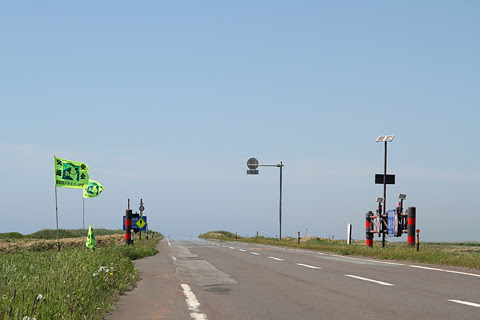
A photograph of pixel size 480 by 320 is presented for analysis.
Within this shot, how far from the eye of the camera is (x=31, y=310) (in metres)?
6.20

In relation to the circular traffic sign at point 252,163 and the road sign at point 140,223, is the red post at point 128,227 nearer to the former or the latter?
the road sign at point 140,223

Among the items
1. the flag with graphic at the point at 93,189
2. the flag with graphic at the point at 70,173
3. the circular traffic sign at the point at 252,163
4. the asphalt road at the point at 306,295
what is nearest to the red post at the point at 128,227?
the flag with graphic at the point at 93,189

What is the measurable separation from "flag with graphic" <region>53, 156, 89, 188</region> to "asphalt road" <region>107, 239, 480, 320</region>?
5304 mm

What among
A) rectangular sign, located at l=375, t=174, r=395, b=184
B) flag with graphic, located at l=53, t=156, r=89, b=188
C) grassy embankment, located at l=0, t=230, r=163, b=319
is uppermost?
flag with graphic, located at l=53, t=156, r=89, b=188

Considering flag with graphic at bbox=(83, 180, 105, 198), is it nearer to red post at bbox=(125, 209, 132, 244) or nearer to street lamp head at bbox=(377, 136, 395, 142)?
red post at bbox=(125, 209, 132, 244)

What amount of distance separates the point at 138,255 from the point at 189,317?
16.0 meters

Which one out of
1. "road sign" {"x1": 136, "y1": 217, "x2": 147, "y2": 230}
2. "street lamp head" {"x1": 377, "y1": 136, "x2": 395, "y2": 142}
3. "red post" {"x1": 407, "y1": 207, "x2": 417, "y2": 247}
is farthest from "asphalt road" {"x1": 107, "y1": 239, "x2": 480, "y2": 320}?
"road sign" {"x1": 136, "y1": 217, "x2": 147, "y2": 230}

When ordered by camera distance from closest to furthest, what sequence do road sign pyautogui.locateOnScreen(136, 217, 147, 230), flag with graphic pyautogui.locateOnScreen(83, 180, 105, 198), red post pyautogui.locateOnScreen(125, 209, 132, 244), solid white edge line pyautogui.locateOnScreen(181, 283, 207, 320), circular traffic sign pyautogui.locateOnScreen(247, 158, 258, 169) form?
solid white edge line pyautogui.locateOnScreen(181, 283, 207, 320)
red post pyautogui.locateOnScreen(125, 209, 132, 244)
flag with graphic pyautogui.locateOnScreen(83, 180, 105, 198)
road sign pyautogui.locateOnScreen(136, 217, 147, 230)
circular traffic sign pyautogui.locateOnScreen(247, 158, 258, 169)

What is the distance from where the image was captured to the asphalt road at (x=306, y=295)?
8.63 m

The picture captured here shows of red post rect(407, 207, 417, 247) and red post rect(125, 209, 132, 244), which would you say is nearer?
red post rect(407, 207, 417, 247)

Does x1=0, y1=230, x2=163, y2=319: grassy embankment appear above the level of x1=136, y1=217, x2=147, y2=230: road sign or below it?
above

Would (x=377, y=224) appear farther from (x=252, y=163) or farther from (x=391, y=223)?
(x=252, y=163)

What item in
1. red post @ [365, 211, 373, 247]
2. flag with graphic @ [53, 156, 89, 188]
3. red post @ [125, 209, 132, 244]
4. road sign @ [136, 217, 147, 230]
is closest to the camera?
flag with graphic @ [53, 156, 89, 188]

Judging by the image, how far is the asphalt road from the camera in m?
8.63
